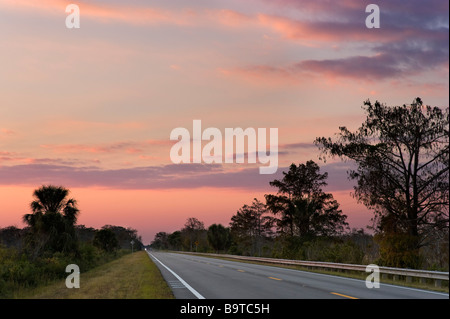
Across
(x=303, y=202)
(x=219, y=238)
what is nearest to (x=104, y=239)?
(x=219, y=238)

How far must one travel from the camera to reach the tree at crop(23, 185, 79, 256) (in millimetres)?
33719

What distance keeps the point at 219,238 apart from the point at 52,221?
6736 cm

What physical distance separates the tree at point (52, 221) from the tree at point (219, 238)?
6486cm

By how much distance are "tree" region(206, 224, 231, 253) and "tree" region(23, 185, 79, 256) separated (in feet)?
213

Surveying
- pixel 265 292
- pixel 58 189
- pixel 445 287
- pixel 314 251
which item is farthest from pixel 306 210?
pixel 265 292

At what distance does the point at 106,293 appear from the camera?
1670cm

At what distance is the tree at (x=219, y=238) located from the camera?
99688 millimetres

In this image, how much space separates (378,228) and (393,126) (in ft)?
22.1

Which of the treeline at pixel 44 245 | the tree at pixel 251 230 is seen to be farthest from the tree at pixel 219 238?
the treeline at pixel 44 245

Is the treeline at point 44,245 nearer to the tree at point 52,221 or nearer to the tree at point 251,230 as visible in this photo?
the tree at point 52,221

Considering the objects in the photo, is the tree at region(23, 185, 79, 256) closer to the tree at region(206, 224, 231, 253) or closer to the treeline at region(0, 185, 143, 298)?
the treeline at region(0, 185, 143, 298)

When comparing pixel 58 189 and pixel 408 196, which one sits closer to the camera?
pixel 408 196
